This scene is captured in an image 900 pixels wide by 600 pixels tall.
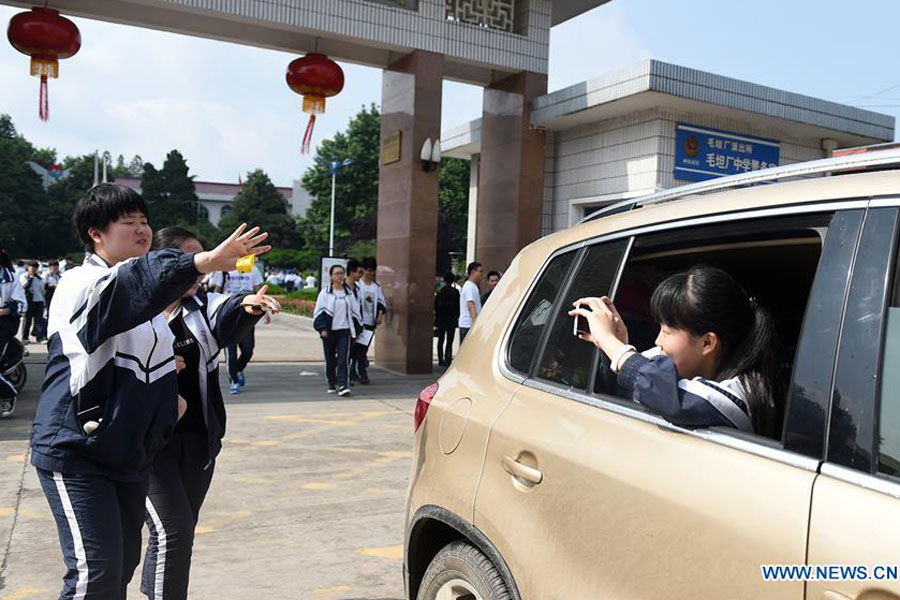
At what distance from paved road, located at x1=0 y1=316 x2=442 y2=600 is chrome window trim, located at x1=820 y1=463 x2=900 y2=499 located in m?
2.66

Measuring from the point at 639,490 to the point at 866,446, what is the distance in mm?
465

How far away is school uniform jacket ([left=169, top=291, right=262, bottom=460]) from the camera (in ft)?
9.68

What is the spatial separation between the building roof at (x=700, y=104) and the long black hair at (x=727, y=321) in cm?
804

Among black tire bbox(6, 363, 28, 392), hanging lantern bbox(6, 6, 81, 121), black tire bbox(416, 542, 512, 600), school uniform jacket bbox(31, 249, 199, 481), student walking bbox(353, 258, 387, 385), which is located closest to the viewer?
black tire bbox(416, 542, 512, 600)

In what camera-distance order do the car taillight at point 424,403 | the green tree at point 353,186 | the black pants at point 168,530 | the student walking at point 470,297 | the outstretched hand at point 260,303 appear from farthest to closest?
the green tree at point 353,186
the student walking at point 470,297
the outstretched hand at point 260,303
the black pants at point 168,530
the car taillight at point 424,403

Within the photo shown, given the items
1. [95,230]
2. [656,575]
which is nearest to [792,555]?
[656,575]

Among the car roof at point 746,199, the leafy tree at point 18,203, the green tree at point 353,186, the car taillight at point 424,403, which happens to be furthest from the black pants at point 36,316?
the leafy tree at point 18,203

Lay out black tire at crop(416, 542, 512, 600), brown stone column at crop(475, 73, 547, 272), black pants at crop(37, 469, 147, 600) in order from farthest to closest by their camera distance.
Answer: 1. brown stone column at crop(475, 73, 547, 272)
2. black pants at crop(37, 469, 147, 600)
3. black tire at crop(416, 542, 512, 600)

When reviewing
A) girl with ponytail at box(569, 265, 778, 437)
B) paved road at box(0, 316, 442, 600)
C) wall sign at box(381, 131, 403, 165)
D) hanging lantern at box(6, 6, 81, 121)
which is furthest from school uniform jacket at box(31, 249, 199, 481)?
wall sign at box(381, 131, 403, 165)

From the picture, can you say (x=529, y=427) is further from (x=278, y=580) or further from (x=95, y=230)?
(x=278, y=580)

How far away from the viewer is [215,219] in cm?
8981

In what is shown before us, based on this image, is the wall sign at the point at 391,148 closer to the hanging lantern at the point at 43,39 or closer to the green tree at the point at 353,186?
the hanging lantern at the point at 43,39

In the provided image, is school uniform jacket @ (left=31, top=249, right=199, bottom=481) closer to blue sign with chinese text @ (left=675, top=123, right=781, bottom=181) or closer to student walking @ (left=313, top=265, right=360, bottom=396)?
student walking @ (left=313, top=265, right=360, bottom=396)

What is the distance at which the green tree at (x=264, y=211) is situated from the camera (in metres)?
62.2
